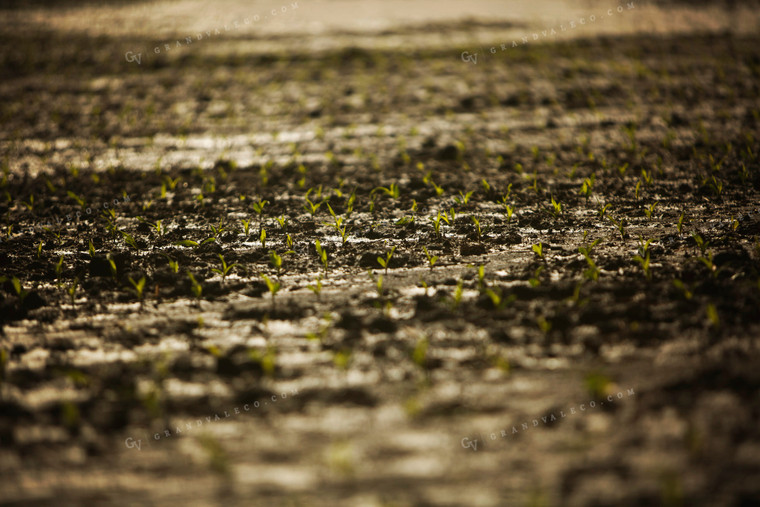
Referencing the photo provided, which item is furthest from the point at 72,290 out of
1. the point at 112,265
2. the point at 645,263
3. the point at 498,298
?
the point at 645,263

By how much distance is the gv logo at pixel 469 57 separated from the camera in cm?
706

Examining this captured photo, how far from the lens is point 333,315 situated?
7.93 ft

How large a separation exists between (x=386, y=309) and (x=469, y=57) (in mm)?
5908

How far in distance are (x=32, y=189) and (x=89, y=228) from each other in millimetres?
972

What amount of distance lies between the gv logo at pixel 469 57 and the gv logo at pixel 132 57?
15.9 ft

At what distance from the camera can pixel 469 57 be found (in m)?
7.21

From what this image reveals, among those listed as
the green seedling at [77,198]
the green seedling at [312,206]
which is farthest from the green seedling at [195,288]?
the green seedling at [77,198]

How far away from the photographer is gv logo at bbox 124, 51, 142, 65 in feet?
23.7

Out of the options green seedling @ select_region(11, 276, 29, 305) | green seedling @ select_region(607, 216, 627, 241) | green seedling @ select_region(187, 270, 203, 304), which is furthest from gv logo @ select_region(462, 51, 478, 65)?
green seedling @ select_region(11, 276, 29, 305)

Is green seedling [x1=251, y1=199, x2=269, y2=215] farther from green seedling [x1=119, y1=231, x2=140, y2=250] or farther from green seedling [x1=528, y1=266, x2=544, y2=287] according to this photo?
green seedling [x1=528, y1=266, x2=544, y2=287]

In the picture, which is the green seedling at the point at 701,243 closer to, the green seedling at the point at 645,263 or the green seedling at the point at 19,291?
the green seedling at the point at 645,263

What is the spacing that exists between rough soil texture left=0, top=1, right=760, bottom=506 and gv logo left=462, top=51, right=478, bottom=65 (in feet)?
7.38

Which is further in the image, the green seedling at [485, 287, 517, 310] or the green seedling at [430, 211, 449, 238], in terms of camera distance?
the green seedling at [430, 211, 449, 238]

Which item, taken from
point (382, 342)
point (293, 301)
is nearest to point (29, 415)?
point (293, 301)
